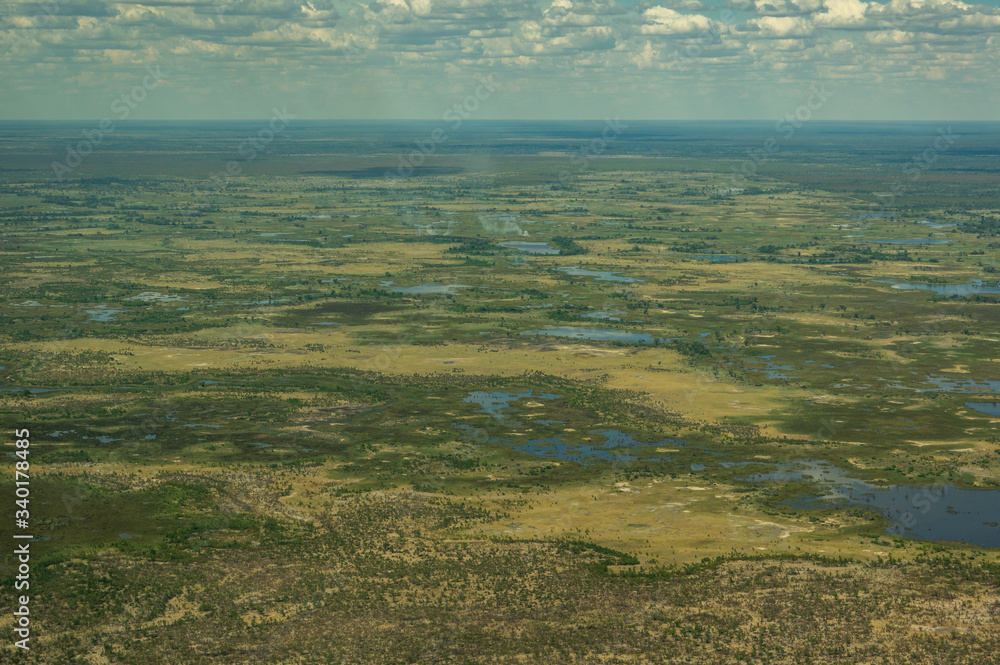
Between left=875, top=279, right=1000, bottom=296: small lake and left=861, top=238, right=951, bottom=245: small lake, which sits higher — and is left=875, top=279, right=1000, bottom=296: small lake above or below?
below

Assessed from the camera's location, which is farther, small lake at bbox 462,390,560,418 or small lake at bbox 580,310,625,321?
small lake at bbox 580,310,625,321

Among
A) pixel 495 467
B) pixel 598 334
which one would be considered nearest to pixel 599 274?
pixel 598 334

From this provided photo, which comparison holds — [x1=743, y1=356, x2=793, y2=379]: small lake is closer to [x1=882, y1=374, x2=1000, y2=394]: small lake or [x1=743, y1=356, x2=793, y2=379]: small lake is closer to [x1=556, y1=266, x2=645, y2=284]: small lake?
[x1=882, y1=374, x2=1000, y2=394]: small lake

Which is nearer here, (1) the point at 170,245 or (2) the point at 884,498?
(2) the point at 884,498

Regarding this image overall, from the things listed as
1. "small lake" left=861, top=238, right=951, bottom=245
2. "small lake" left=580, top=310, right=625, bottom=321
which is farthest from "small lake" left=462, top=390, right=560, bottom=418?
"small lake" left=861, top=238, right=951, bottom=245

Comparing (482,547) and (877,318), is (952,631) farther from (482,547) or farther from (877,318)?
(877,318)

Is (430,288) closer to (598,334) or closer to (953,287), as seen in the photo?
(598,334)

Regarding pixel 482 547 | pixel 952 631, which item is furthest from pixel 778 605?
pixel 482 547
